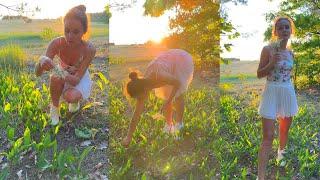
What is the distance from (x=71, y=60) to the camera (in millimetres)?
2346

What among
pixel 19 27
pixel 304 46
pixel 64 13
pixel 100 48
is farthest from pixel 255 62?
pixel 19 27

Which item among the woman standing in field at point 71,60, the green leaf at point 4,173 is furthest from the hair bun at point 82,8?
the green leaf at point 4,173

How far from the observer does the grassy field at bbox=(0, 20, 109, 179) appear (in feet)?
7.92

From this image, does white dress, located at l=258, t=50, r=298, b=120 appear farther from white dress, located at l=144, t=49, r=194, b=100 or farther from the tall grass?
the tall grass

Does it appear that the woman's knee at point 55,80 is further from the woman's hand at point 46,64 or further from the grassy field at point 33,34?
the grassy field at point 33,34

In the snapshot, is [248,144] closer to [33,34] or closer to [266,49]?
[266,49]

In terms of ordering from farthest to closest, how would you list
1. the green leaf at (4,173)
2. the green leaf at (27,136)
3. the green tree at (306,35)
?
the green tree at (306,35), the green leaf at (27,136), the green leaf at (4,173)

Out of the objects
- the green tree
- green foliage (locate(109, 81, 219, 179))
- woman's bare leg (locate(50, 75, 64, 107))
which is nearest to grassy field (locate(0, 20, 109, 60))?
woman's bare leg (locate(50, 75, 64, 107))

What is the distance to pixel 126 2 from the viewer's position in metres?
2.32

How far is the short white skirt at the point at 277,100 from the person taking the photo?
239 centimetres

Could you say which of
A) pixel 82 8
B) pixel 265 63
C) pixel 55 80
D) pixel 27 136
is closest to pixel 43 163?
pixel 27 136

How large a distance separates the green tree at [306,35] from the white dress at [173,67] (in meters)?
0.68

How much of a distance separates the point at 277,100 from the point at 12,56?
1.38 m

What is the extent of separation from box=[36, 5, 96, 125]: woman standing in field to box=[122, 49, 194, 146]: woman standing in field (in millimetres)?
317
